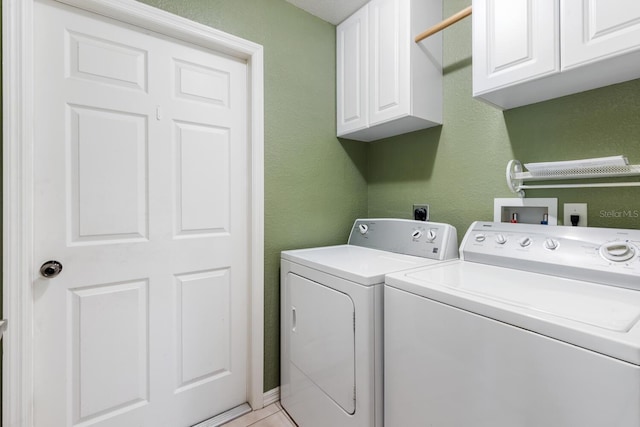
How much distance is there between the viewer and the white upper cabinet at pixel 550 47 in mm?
929

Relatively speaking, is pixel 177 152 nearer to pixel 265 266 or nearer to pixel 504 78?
pixel 265 266

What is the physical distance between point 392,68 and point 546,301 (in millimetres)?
1333

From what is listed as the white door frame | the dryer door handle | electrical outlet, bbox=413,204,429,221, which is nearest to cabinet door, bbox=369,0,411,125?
electrical outlet, bbox=413,204,429,221

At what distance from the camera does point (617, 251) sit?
990mm

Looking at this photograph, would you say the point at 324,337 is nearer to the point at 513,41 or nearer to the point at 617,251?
the point at 617,251

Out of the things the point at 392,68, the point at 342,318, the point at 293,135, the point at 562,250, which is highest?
the point at 392,68

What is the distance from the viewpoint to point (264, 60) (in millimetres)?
1734

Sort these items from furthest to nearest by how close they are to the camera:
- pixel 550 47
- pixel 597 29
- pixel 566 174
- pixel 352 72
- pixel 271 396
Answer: pixel 352 72 < pixel 271 396 < pixel 566 174 < pixel 550 47 < pixel 597 29

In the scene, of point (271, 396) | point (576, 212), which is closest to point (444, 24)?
point (576, 212)

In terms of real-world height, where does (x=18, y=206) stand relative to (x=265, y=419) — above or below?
above

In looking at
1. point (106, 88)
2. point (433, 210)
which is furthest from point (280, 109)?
point (433, 210)

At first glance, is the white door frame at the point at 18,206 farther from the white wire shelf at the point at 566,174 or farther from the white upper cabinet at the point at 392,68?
the white wire shelf at the point at 566,174

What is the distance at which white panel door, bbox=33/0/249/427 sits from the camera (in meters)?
1.26

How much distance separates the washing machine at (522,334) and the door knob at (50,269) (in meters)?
1.37
